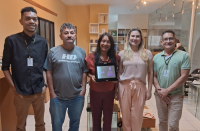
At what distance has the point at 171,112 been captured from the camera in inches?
66.3

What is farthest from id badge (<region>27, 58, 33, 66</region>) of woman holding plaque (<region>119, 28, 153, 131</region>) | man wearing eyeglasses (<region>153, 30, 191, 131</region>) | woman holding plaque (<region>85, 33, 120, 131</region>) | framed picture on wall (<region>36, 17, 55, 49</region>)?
framed picture on wall (<region>36, 17, 55, 49</region>)

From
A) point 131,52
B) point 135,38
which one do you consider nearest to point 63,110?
point 131,52

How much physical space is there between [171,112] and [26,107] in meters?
1.64

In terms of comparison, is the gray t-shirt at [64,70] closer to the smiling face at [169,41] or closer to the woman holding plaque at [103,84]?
the woman holding plaque at [103,84]

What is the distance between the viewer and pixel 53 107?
1.54 m

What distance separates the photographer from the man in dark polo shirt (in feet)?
4.91

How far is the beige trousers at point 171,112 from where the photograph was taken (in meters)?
1.66

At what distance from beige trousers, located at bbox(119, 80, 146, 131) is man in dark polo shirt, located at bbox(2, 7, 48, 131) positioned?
36.4 inches

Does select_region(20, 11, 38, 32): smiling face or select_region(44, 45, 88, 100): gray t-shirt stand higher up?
select_region(20, 11, 38, 32): smiling face

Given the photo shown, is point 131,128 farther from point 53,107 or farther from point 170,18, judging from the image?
point 170,18

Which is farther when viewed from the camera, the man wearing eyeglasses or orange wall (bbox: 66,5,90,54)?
orange wall (bbox: 66,5,90,54)

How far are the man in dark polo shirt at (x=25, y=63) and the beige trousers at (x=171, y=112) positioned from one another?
1429mm

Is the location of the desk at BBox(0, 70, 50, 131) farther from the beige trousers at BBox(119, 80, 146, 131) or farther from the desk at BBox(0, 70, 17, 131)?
the beige trousers at BBox(119, 80, 146, 131)

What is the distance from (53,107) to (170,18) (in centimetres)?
593
